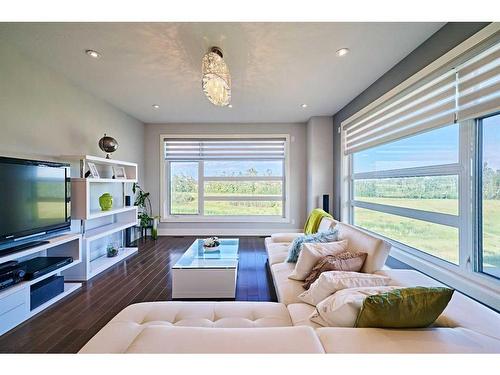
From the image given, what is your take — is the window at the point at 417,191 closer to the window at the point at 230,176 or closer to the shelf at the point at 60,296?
the window at the point at 230,176

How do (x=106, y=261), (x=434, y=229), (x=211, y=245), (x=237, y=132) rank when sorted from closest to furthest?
1. (x=434, y=229)
2. (x=211, y=245)
3. (x=106, y=261)
4. (x=237, y=132)

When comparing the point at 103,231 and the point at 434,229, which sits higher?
the point at 434,229

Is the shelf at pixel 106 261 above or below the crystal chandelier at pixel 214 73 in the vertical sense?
below

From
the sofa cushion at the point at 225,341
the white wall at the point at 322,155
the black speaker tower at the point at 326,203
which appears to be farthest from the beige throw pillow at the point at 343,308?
the white wall at the point at 322,155

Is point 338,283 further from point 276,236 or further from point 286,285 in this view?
point 276,236

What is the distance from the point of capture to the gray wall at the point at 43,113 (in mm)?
2219

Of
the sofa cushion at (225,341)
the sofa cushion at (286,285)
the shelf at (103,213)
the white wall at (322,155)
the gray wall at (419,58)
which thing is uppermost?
the gray wall at (419,58)

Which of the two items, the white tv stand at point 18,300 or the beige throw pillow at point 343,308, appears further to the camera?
the white tv stand at point 18,300

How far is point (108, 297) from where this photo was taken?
8.09 feet

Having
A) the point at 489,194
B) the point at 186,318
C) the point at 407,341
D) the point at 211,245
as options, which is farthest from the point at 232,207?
the point at 407,341

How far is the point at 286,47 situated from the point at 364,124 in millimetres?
1818

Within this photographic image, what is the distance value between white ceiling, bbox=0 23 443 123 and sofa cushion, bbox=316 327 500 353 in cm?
220

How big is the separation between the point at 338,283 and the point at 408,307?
1.43 feet

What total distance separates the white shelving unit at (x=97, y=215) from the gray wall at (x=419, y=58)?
383 centimetres
